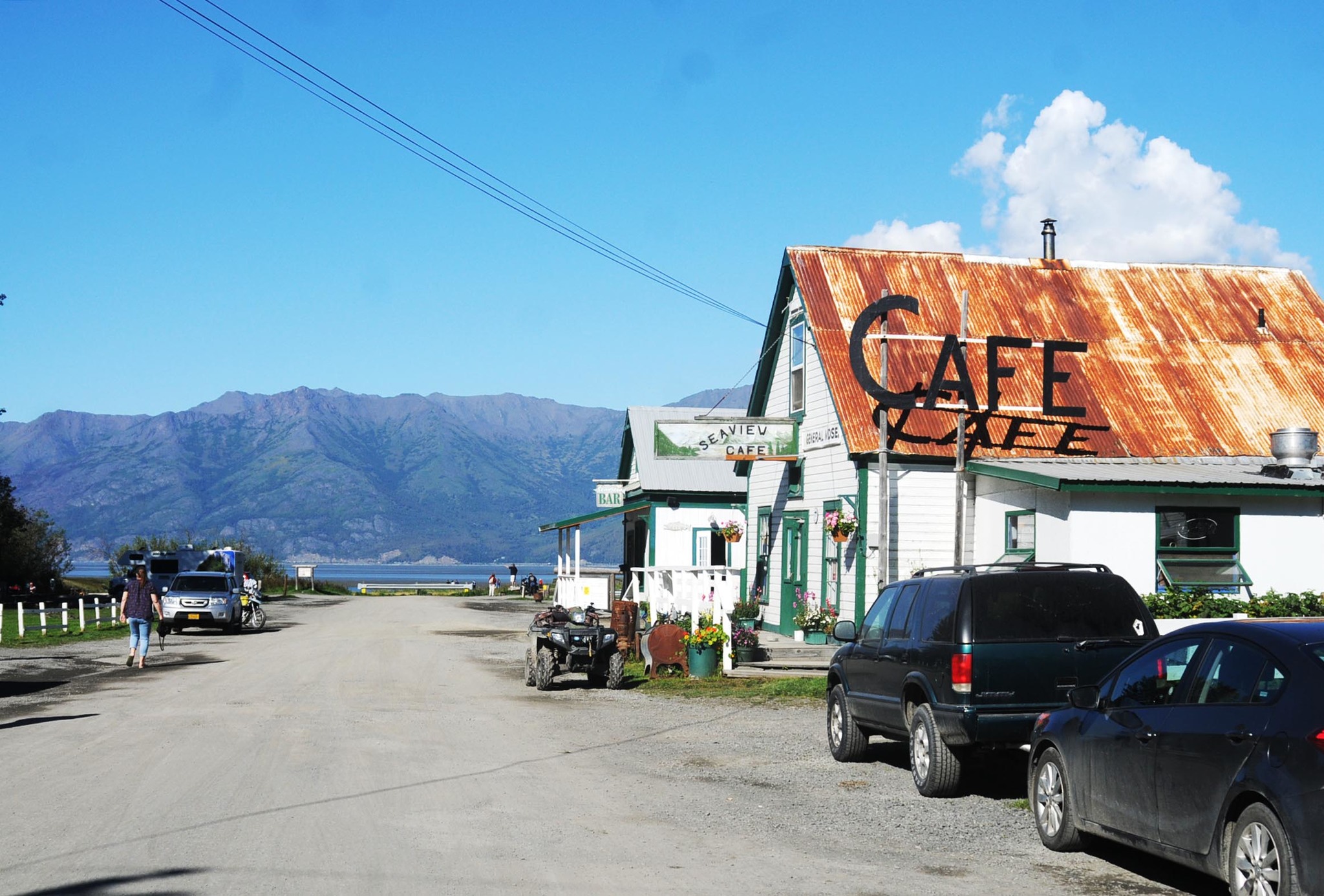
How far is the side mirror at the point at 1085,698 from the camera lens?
880 centimetres

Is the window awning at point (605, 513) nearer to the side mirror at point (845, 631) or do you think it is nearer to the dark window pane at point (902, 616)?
the side mirror at point (845, 631)

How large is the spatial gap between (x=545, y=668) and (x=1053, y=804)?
40.8 feet

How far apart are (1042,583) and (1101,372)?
17.4 m

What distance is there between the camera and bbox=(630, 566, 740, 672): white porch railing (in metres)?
22.8

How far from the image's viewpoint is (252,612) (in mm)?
39156

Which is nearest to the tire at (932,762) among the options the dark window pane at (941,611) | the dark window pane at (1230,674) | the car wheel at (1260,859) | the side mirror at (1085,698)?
the dark window pane at (941,611)

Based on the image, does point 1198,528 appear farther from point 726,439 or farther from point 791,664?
point 726,439

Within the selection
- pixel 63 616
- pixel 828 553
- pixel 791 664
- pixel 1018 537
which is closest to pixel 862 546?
pixel 828 553

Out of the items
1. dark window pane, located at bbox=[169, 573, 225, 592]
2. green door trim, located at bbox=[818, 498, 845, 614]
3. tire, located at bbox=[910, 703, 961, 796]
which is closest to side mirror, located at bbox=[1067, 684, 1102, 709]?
tire, located at bbox=[910, 703, 961, 796]

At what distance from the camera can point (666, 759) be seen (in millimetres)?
13453

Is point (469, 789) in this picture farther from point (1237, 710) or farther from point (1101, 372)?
point (1101, 372)

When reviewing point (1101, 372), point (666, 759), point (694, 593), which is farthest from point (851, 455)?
point (666, 759)

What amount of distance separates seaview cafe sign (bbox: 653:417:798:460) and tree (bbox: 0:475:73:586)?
4038 cm

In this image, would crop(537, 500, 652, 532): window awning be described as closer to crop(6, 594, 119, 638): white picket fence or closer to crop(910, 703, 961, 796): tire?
crop(6, 594, 119, 638): white picket fence
